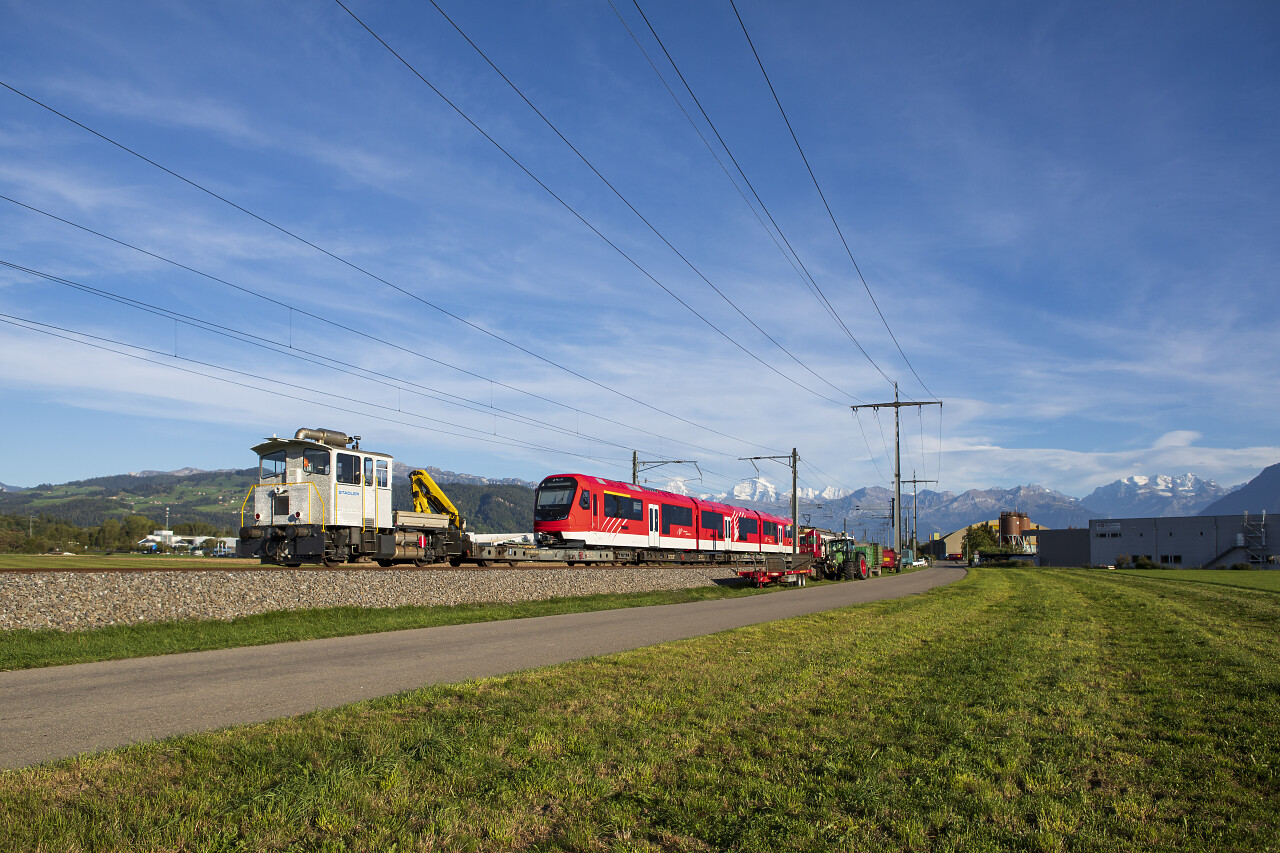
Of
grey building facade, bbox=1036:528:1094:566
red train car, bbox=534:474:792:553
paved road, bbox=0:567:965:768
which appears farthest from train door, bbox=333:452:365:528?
grey building facade, bbox=1036:528:1094:566

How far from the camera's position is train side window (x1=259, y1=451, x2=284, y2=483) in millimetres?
23000

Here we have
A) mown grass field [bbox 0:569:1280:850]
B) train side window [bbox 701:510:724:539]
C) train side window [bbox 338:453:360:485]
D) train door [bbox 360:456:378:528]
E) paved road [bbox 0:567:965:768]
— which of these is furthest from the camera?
train side window [bbox 701:510:724:539]

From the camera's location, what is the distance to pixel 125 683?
9.42 metres

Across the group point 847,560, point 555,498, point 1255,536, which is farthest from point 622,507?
point 1255,536

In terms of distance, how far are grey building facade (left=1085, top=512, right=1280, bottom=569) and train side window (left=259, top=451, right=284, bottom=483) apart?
115 meters

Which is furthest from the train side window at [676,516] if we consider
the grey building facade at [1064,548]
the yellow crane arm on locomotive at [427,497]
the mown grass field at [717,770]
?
the grey building facade at [1064,548]

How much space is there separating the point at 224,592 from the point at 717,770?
13.5 m

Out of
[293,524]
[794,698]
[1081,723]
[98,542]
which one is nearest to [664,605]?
[293,524]

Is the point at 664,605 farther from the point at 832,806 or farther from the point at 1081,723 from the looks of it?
the point at 832,806

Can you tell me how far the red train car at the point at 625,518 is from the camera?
105 feet

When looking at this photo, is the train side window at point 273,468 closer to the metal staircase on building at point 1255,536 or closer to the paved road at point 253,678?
the paved road at point 253,678

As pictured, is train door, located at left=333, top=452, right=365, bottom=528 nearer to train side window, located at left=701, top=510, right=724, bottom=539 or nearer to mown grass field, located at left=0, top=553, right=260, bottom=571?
mown grass field, located at left=0, top=553, right=260, bottom=571

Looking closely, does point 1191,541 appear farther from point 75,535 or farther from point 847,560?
point 75,535

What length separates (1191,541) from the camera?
4218 inches
